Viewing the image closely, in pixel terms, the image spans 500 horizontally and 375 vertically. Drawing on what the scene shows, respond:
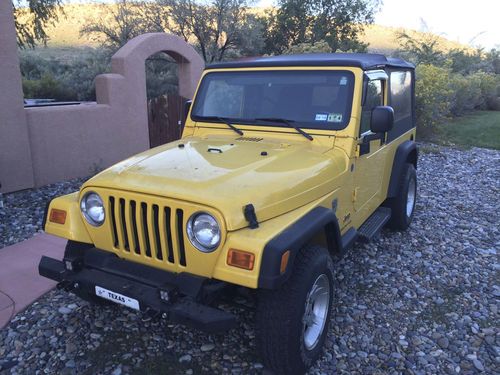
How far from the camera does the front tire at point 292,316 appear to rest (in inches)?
102

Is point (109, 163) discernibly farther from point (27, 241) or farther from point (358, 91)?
point (358, 91)

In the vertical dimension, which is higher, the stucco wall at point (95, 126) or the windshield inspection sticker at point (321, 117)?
the windshield inspection sticker at point (321, 117)

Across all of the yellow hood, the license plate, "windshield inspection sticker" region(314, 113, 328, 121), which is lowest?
the license plate

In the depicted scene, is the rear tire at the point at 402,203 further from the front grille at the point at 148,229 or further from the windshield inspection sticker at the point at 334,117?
the front grille at the point at 148,229

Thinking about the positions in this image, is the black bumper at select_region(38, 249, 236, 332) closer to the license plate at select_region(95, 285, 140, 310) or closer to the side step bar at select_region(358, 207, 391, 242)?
the license plate at select_region(95, 285, 140, 310)

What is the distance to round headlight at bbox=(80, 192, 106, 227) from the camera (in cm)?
290

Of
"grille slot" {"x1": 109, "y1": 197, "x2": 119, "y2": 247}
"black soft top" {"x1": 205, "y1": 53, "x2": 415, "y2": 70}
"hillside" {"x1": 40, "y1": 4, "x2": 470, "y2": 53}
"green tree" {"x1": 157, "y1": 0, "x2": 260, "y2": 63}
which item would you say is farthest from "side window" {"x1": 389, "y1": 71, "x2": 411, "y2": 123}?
"hillside" {"x1": 40, "y1": 4, "x2": 470, "y2": 53}

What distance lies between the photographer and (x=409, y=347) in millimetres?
3311

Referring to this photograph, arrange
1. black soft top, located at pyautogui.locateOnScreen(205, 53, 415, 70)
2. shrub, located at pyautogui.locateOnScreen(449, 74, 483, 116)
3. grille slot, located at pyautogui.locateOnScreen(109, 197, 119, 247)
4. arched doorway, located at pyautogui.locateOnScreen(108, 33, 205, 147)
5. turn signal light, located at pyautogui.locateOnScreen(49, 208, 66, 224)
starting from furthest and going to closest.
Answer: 1. shrub, located at pyautogui.locateOnScreen(449, 74, 483, 116)
2. arched doorway, located at pyautogui.locateOnScreen(108, 33, 205, 147)
3. black soft top, located at pyautogui.locateOnScreen(205, 53, 415, 70)
4. turn signal light, located at pyautogui.locateOnScreen(49, 208, 66, 224)
5. grille slot, located at pyautogui.locateOnScreen(109, 197, 119, 247)

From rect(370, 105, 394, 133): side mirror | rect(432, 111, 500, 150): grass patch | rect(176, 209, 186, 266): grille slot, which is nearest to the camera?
rect(176, 209, 186, 266): grille slot

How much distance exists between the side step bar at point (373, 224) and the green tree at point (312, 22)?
1853 centimetres

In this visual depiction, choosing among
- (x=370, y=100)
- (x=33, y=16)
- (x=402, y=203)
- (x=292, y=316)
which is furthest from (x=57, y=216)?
(x=33, y=16)

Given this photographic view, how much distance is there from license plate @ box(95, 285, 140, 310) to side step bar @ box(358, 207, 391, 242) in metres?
2.12

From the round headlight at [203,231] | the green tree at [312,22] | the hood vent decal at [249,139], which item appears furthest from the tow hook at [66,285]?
the green tree at [312,22]
